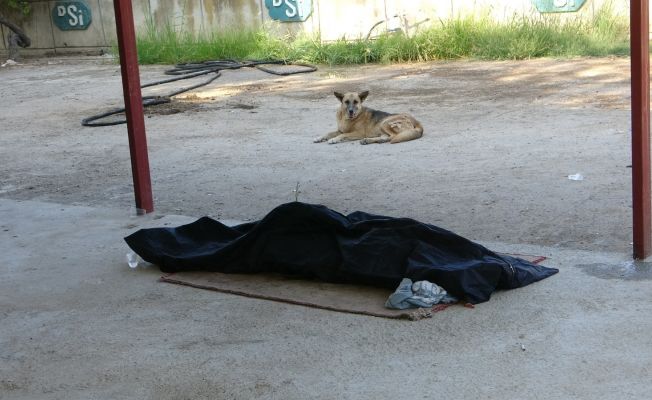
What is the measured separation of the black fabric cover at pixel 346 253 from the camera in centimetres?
516

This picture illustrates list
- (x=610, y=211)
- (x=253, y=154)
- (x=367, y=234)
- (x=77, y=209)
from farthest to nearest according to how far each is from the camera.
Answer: (x=253, y=154), (x=77, y=209), (x=610, y=211), (x=367, y=234)

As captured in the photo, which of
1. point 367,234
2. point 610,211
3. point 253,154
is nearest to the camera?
point 367,234

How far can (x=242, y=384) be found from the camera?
13.9 ft

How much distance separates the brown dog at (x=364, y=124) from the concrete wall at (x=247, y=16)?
775 cm

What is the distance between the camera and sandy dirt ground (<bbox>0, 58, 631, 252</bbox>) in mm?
7285

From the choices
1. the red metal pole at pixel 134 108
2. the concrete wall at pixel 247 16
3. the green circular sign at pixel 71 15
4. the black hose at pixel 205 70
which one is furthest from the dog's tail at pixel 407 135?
the green circular sign at pixel 71 15

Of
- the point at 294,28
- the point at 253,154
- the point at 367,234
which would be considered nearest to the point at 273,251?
the point at 367,234

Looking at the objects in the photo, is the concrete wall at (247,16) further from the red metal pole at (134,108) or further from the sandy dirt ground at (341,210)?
the red metal pole at (134,108)

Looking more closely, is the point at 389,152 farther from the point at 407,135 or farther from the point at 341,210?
the point at 341,210

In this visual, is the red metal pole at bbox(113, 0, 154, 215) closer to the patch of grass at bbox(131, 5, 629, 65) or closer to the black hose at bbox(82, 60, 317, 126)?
the black hose at bbox(82, 60, 317, 126)

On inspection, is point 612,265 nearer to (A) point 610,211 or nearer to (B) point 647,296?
(B) point 647,296

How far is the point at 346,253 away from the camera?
217 inches

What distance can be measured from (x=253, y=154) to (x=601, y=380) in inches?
254

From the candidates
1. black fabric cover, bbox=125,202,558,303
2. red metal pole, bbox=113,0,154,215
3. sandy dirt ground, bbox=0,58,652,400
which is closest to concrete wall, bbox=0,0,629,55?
sandy dirt ground, bbox=0,58,652,400
